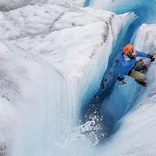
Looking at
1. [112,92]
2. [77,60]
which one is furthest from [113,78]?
[77,60]

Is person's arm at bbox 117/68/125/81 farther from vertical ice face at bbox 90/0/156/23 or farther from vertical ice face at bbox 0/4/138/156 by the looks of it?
vertical ice face at bbox 90/0/156/23

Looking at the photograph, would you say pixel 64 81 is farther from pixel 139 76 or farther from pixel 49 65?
pixel 139 76

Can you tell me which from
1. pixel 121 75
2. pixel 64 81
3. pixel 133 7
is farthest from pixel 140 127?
pixel 133 7

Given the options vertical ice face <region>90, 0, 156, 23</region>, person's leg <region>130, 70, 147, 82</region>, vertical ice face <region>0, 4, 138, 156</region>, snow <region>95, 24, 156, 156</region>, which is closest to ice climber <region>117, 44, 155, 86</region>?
person's leg <region>130, 70, 147, 82</region>

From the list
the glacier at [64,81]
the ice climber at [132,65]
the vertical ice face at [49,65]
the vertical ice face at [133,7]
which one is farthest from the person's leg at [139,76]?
the vertical ice face at [133,7]

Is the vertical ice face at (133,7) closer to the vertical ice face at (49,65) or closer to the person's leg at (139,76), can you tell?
the vertical ice face at (49,65)

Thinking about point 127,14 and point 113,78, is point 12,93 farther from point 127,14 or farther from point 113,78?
point 127,14
